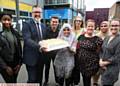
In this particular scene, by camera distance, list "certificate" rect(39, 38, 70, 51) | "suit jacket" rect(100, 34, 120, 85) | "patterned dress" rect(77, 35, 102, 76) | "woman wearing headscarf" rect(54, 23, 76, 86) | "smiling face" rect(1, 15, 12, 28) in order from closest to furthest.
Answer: "suit jacket" rect(100, 34, 120, 85) < "smiling face" rect(1, 15, 12, 28) < "certificate" rect(39, 38, 70, 51) < "patterned dress" rect(77, 35, 102, 76) < "woman wearing headscarf" rect(54, 23, 76, 86)

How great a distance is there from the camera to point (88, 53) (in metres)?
5.18

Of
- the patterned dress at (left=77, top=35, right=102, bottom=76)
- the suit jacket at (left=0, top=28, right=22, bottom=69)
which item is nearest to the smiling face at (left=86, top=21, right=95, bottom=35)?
the patterned dress at (left=77, top=35, right=102, bottom=76)

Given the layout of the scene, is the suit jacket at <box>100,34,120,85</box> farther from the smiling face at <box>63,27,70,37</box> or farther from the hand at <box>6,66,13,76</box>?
the hand at <box>6,66,13,76</box>

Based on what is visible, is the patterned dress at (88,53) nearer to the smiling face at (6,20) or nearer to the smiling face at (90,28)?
the smiling face at (90,28)

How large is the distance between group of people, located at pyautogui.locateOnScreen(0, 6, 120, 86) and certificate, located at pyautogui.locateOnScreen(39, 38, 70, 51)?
2.8 inches

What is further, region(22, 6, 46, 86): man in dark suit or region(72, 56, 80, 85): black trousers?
region(72, 56, 80, 85): black trousers

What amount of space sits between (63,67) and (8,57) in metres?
1.20

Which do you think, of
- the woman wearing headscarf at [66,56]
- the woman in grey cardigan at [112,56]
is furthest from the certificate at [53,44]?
the woman in grey cardigan at [112,56]

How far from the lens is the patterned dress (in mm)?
5102

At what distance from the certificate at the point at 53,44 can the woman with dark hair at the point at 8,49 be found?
421mm

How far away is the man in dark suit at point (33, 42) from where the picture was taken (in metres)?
4.98

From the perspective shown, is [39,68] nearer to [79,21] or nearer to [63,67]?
[63,67]

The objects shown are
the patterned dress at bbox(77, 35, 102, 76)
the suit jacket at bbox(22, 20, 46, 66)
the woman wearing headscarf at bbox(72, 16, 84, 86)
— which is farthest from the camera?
the woman wearing headscarf at bbox(72, 16, 84, 86)

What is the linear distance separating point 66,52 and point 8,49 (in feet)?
4.04
